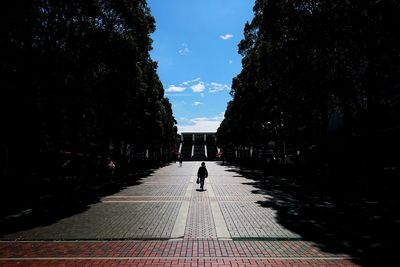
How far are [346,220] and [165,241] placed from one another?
18.3 feet

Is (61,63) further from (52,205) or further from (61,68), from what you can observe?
(52,205)

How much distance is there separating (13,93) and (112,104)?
9.43 m

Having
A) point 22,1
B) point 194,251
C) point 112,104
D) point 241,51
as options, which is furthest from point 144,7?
point 194,251

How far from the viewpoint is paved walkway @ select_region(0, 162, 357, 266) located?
656 cm

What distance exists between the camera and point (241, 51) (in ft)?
110

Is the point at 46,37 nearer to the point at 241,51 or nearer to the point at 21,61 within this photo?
the point at 21,61

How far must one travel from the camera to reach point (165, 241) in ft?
26.2

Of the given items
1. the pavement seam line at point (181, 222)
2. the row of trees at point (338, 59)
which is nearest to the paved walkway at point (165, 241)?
the pavement seam line at point (181, 222)

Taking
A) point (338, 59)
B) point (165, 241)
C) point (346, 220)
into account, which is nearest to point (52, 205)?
point (165, 241)

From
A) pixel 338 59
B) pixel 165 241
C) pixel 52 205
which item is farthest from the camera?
pixel 338 59

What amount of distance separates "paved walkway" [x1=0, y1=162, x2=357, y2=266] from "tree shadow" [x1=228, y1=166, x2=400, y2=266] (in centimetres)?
47

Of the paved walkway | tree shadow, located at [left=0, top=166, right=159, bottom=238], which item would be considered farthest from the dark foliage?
the paved walkway

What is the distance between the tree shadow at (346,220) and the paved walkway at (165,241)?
467mm

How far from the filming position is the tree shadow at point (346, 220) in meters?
7.52
